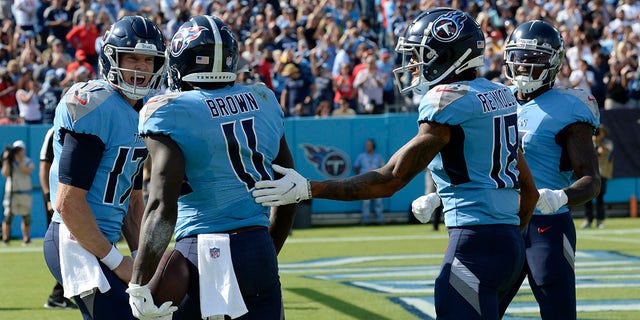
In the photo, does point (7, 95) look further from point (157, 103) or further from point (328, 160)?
point (157, 103)

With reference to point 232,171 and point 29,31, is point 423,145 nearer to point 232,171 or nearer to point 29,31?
point 232,171

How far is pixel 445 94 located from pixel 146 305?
1496mm

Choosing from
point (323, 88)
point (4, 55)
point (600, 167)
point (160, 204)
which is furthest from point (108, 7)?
point (160, 204)

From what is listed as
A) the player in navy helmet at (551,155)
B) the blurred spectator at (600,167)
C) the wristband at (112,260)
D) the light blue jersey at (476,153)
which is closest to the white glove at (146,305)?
the wristband at (112,260)

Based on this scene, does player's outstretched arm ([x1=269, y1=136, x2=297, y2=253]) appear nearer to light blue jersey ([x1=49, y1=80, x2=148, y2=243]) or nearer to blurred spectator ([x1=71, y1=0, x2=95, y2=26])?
light blue jersey ([x1=49, y1=80, x2=148, y2=243])

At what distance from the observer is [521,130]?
584 centimetres

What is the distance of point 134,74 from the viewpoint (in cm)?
486

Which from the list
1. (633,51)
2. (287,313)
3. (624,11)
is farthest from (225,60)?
(624,11)

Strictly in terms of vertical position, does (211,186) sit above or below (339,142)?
above

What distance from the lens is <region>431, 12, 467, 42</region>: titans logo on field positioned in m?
4.70

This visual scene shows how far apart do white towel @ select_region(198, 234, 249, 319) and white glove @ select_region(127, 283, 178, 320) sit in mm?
144

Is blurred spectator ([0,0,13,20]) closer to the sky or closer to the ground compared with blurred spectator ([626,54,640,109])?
closer to the sky

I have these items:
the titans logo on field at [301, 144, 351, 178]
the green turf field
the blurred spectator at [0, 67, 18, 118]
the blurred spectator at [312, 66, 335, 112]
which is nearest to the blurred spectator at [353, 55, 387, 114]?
the blurred spectator at [312, 66, 335, 112]

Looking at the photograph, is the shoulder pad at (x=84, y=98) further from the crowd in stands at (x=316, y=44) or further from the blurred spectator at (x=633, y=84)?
the blurred spectator at (x=633, y=84)
